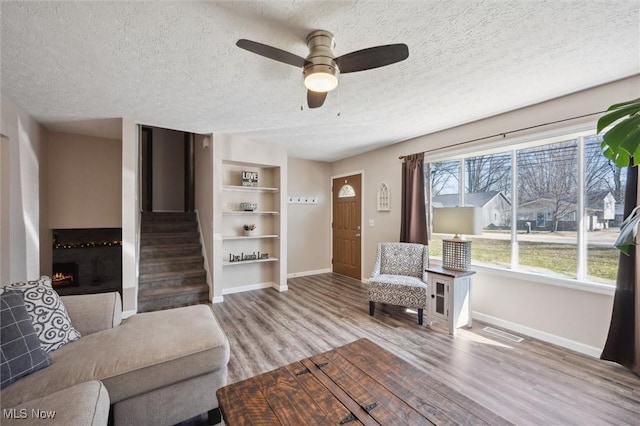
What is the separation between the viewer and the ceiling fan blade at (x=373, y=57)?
1.50 m

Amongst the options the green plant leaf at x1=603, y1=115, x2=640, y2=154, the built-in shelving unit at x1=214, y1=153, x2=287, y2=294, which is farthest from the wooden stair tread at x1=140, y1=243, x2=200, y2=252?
the green plant leaf at x1=603, y1=115, x2=640, y2=154

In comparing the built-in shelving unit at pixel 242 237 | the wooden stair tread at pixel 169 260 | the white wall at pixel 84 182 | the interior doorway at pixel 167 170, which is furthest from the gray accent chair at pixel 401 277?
the interior doorway at pixel 167 170

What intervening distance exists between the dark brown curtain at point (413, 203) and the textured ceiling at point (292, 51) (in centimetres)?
86

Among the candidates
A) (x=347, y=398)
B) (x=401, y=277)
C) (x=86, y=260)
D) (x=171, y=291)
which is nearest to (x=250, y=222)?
(x=171, y=291)

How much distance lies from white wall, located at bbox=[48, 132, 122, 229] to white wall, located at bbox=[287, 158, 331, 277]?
2.96m

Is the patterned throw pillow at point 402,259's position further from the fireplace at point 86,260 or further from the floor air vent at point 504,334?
the fireplace at point 86,260

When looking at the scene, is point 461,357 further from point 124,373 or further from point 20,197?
point 20,197

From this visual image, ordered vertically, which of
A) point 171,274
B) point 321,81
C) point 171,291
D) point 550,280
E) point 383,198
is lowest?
point 171,291

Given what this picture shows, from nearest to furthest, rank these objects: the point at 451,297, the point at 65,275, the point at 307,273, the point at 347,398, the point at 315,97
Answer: the point at 347,398 < the point at 315,97 < the point at 451,297 < the point at 65,275 < the point at 307,273

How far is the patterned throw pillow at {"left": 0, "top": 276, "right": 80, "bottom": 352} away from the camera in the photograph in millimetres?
1511

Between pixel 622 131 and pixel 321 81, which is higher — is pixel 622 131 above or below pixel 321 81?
below

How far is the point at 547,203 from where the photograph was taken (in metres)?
2.81

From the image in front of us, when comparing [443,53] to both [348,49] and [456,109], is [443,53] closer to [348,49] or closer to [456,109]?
[348,49]
